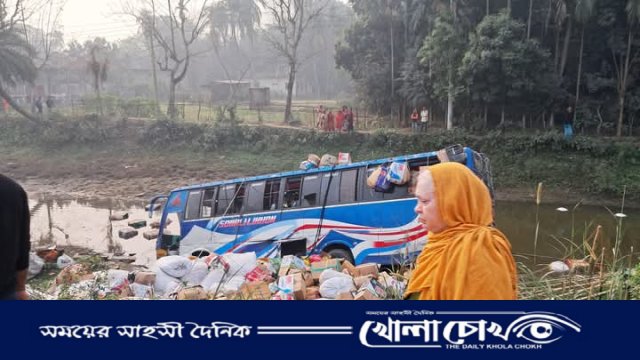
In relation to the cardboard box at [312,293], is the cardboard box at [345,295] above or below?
above

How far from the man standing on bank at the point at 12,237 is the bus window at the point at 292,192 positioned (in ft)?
20.2

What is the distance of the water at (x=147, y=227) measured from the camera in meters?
11.5

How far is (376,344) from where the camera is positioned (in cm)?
223

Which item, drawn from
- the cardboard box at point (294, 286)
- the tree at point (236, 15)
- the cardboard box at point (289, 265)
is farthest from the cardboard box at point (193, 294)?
the tree at point (236, 15)

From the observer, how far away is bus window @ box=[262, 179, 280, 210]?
9328 mm

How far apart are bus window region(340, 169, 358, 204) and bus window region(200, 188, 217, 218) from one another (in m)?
2.90

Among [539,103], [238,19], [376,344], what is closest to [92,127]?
[238,19]

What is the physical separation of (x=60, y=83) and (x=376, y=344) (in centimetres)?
4398

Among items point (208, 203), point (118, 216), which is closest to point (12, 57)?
point (118, 216)

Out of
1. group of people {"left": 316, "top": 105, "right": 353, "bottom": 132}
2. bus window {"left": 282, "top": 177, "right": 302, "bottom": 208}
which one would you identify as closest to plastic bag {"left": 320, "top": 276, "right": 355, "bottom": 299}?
bus window {"left": 282, "top": 177, "right": 302, "bottom": 208}

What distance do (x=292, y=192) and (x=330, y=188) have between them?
819mm

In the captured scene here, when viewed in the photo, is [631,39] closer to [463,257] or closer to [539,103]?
[539,103]

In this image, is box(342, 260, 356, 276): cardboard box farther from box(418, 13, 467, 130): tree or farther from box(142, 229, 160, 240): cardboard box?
box(418, 13, 467, 130): tree

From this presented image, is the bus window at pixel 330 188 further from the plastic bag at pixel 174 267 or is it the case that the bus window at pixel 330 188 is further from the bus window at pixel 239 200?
the plastic bag at pixel 174 267
